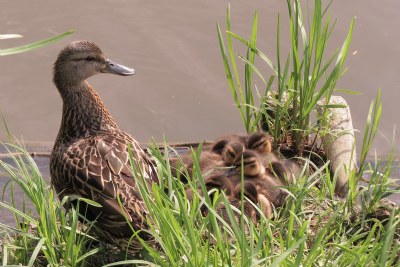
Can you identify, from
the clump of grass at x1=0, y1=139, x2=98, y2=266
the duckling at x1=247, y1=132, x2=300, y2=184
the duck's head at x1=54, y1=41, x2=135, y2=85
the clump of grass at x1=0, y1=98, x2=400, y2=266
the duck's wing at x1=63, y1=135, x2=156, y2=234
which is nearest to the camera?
the clump of grass at x1=0, y1=98, x2=400, y2=266

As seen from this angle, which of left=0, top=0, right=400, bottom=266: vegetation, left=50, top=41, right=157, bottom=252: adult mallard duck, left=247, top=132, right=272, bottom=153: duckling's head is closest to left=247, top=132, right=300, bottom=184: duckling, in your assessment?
left=247, top=132, right=272, bottom=153: duckling's head

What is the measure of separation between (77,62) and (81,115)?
264mm

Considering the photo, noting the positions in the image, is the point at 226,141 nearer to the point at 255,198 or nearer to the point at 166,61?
the point at 255,198

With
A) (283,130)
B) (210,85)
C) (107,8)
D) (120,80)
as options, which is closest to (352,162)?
(283,130)

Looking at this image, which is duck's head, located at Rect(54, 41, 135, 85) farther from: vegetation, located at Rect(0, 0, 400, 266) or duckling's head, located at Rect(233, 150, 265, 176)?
duckling's head, located at Rect(233, 150, 265, 176)

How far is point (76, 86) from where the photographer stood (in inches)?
151

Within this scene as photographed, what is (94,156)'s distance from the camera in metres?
3.34

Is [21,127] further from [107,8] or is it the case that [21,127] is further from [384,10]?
[384,10]

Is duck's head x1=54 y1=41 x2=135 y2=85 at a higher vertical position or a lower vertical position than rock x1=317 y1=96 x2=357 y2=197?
higher

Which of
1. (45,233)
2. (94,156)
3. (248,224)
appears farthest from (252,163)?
(45,233)

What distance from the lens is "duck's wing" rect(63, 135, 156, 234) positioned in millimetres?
3127

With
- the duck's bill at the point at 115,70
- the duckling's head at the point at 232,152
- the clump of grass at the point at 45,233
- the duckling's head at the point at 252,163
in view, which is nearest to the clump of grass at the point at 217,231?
the clump of grass at the point at 45,233

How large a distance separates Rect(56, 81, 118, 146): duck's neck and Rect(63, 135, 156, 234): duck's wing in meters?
0.16

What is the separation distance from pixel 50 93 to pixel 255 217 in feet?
6.05
